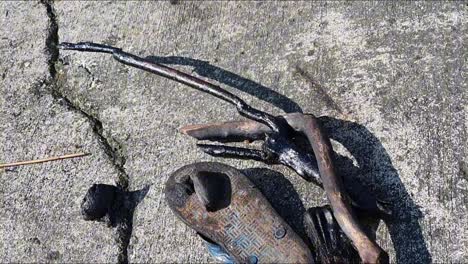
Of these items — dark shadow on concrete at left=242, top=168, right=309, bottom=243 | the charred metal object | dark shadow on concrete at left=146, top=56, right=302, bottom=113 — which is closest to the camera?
the charred metal object

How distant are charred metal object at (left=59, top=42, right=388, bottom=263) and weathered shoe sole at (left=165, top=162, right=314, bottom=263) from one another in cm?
11

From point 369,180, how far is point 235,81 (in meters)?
0.60

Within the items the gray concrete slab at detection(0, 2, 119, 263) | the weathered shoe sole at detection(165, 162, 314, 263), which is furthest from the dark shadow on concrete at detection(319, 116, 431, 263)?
the gray concrete slab at detection(0, 2, 119, 263)

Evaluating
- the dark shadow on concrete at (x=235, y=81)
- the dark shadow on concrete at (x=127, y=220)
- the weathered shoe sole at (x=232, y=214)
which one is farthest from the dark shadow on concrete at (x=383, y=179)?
Answer: the dark shadow on concrete at (x=127, y=220)

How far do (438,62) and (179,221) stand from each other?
97 centimetres

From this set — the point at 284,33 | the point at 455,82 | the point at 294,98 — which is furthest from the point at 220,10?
the point at 455,82

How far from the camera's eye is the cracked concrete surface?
6.84 feet

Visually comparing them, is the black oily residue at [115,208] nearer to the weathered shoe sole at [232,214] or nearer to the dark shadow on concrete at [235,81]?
the weathered shoe sole at [232,214]

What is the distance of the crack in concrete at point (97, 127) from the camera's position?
6.97 ft

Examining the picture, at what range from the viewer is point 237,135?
221 centimetres

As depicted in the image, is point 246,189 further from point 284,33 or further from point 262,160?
point 284,33

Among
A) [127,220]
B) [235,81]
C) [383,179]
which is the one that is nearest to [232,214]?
[127,220]

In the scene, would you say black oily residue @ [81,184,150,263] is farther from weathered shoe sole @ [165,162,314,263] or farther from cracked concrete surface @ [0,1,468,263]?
weathered shoe sole @ [165,162,314,263]

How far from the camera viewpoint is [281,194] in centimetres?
212
